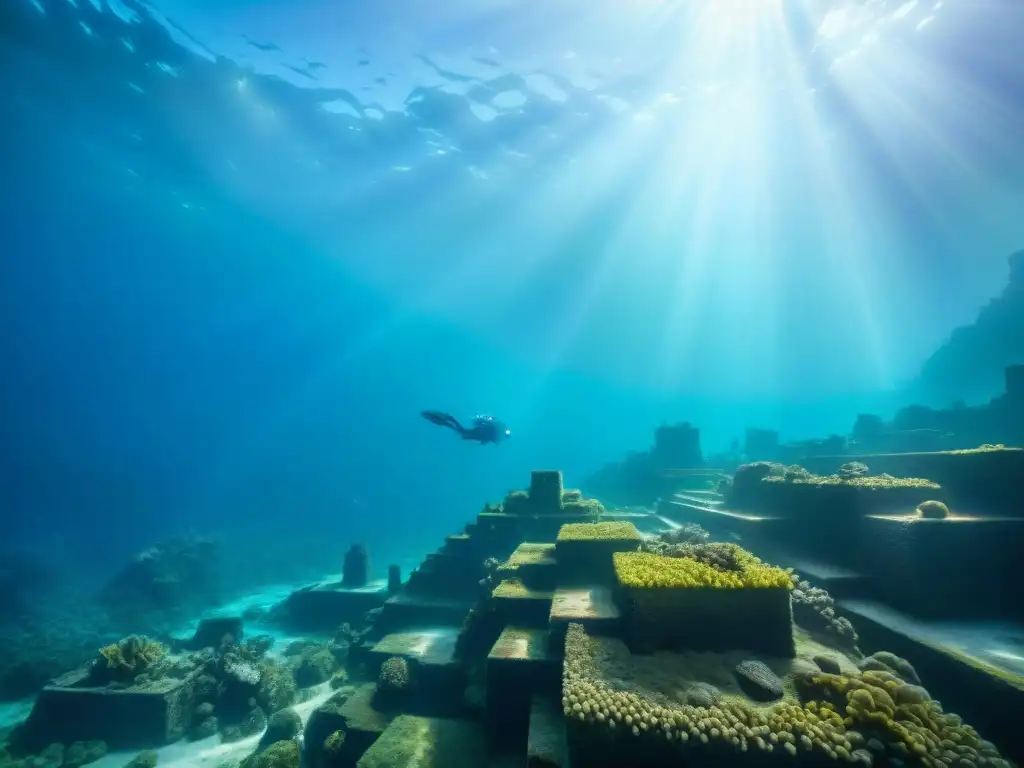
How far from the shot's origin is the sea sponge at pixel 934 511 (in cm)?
1248

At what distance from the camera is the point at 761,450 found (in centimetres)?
4603

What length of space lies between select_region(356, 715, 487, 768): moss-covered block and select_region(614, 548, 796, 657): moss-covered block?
6.03 meters

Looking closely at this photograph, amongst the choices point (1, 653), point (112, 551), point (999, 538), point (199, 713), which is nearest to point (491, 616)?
point (199, 713)

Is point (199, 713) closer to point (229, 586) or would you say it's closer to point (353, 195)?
point (229, 586)

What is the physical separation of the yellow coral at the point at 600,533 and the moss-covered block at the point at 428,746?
22.1ft

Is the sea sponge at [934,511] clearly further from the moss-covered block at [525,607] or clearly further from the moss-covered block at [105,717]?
the moss-covered block at [105,717]

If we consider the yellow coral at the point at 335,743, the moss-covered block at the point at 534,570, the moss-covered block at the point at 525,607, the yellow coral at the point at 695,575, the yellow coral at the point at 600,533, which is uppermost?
the yellow coral at the point at 600,533

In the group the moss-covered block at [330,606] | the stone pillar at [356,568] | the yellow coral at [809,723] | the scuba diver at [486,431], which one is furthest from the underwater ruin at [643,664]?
the stone pillar at [356,568]

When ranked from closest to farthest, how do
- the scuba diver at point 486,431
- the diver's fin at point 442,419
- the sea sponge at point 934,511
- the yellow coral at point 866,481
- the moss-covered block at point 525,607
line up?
the sea sponge at point 934,511 < the moss-covered block at point 525,607 < the diver's fin at point 442,419 < the yellow coral at point 866,481 < the scuba diver at point 486,431

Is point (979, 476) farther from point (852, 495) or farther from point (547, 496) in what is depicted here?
point (547, 496)

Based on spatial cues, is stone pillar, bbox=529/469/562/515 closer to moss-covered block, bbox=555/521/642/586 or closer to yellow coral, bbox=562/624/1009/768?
moss-covered block, bbox=555/521/642/586

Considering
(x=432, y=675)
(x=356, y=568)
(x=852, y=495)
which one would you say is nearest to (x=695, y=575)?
(x=852, y=495)

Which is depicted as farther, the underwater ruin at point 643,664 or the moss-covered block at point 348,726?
the moss-covered block at point 348,726

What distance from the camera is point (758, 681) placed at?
8.04 metres
